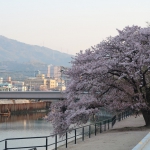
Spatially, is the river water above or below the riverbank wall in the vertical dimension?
below

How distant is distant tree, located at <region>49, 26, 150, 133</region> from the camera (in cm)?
2762

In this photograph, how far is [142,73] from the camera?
28547 millimetres

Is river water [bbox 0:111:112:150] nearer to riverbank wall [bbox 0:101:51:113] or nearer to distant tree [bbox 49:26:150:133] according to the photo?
distant tree [bbox 49:26:150:133]

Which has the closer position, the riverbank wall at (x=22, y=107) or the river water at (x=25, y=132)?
the river water at (x=25, y=132)

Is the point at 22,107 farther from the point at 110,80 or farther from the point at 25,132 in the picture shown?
the point at 110,80

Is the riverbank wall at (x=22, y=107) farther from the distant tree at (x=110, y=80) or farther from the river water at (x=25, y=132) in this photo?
the distant tree at (x=110, y=80)

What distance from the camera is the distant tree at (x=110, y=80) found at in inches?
1088

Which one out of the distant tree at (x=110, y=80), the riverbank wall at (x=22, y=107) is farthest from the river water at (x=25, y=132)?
the riverbank wall at (x=22, y=107)

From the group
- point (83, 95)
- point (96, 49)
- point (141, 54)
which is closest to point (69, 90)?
point (83, 95)

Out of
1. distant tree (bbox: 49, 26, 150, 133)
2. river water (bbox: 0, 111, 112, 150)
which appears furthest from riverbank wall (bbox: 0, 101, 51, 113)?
distant tree (bbox: 49, 26, 150, 133)

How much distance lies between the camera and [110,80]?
29.1 meters

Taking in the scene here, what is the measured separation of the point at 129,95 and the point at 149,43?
166 inches

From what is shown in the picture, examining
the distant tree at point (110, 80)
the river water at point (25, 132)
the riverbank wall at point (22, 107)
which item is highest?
the distant tree at point (110, 80)

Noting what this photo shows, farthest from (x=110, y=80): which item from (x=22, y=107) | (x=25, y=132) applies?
(x=22, y=107)
